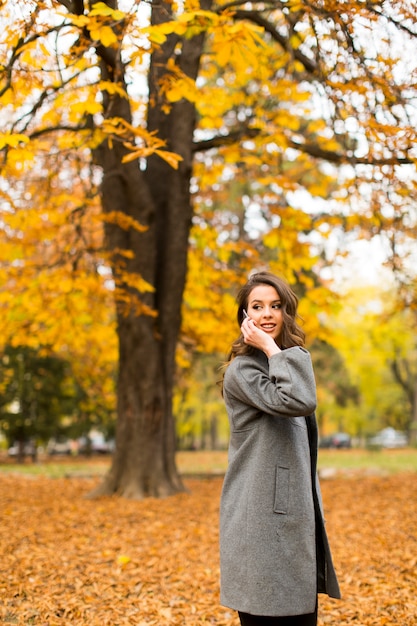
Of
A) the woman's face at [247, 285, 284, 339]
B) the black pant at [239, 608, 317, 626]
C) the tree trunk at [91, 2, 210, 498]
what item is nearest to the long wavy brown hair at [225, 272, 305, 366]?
the woman's face at [247, 285, 284, 339]

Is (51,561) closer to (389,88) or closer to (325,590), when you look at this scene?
(325,590)

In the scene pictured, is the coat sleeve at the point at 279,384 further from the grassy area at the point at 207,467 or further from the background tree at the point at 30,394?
the background tree at the point at 30,394

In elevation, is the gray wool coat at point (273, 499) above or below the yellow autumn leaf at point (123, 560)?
above

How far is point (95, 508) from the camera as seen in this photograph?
303 inches

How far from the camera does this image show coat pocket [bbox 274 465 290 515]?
232cm

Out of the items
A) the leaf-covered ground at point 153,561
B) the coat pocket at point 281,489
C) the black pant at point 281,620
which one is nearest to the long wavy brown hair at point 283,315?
the coat pocket at point 281,489

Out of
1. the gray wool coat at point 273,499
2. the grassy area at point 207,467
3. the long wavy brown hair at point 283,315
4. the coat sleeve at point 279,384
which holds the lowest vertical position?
the grassy area at point 207,467

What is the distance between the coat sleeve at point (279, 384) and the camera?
2.29 meters

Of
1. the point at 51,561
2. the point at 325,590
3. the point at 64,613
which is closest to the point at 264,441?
the point at 325,590

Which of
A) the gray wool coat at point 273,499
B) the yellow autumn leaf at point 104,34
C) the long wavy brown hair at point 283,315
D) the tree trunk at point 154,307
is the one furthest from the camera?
the tree trunk at point 154,307

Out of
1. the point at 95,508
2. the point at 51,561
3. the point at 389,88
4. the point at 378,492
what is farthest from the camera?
the point at 378,492

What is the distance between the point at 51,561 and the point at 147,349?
381 cm

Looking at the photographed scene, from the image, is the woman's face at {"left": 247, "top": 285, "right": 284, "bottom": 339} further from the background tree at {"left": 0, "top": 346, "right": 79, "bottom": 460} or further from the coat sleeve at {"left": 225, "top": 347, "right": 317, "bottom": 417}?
the background tree at {"left": 0, "top": 346, "right": 79, "bottom": 460}

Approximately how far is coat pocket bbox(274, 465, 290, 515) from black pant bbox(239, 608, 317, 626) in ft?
1.33
